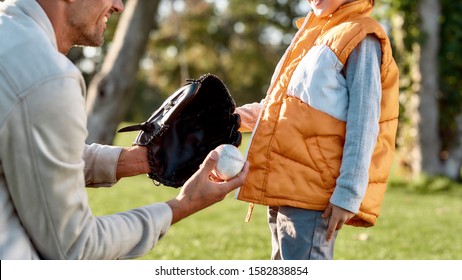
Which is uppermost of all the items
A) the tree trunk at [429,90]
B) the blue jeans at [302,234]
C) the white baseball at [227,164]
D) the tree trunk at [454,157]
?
the white baseball at [227,164]

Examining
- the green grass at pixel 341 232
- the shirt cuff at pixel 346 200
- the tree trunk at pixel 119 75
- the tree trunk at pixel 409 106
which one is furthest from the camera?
the tree trunk at pixel 409 106

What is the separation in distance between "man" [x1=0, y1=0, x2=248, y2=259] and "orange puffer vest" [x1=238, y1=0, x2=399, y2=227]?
0.81 meters

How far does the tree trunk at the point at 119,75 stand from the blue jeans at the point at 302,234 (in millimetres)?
7468

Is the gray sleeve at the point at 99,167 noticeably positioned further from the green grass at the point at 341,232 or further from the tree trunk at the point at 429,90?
the tree trunk at the point at 429,90

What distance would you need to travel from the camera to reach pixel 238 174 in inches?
105

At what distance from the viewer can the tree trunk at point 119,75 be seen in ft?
33.7

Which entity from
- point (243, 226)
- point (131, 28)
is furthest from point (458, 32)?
point (243, 226)

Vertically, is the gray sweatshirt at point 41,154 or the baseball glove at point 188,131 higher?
the gray sweatshirt at point 41,154

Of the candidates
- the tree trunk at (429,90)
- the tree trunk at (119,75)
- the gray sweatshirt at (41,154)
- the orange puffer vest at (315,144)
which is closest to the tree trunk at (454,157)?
the tree trunk at (429,90)

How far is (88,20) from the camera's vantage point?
90.2 inches

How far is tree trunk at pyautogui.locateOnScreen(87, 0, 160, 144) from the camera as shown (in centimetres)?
1027

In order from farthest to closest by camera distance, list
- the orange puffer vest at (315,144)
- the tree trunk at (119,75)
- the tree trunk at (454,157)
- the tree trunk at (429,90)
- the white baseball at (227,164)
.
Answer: the tree trunk at (454,157) < the tree trunk at (429,90) < the tree trunk at (119,75) < the orange puffer vest at (315,144) < the white baseball at (227,164)

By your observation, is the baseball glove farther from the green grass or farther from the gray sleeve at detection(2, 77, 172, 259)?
the green grass
